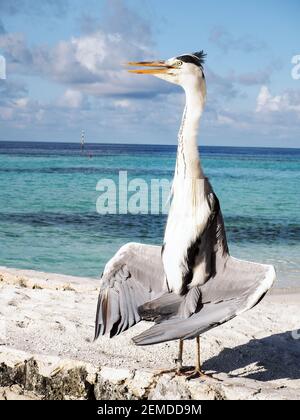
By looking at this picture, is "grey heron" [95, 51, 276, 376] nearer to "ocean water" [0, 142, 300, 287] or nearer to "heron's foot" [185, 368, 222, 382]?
"heron's foot" [185, 368, 222, 382]

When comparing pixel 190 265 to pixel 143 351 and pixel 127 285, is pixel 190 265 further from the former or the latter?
pixel 143 351

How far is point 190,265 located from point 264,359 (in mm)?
1270

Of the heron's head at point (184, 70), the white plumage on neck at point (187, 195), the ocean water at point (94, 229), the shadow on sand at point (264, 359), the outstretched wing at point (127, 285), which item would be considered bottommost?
the ocean water at point (94, 229)

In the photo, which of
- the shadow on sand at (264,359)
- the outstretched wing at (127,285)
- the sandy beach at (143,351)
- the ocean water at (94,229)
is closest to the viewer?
the sandy beach at (143,351)

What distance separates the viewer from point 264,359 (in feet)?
15.4

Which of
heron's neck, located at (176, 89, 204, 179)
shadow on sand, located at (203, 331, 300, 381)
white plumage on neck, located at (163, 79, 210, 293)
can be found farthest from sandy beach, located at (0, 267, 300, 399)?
heron's neck, located at (176, 89, 204, 179)

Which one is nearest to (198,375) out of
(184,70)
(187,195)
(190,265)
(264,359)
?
(190,265)

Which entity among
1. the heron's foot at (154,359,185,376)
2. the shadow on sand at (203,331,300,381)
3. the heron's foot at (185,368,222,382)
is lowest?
the shadow on sand at (203,331,300,381)

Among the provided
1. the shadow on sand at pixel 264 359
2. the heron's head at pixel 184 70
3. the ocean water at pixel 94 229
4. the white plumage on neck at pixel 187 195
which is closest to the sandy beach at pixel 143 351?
the shadow on sand at pixel 264 359

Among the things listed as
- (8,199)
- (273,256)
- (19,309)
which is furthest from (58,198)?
(19,309)

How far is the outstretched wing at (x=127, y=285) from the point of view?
4074mm

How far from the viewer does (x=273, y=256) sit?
10938 mm

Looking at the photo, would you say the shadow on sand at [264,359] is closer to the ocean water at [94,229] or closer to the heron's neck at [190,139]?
the heron's neck at [190,139]

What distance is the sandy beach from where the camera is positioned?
3756 mm
